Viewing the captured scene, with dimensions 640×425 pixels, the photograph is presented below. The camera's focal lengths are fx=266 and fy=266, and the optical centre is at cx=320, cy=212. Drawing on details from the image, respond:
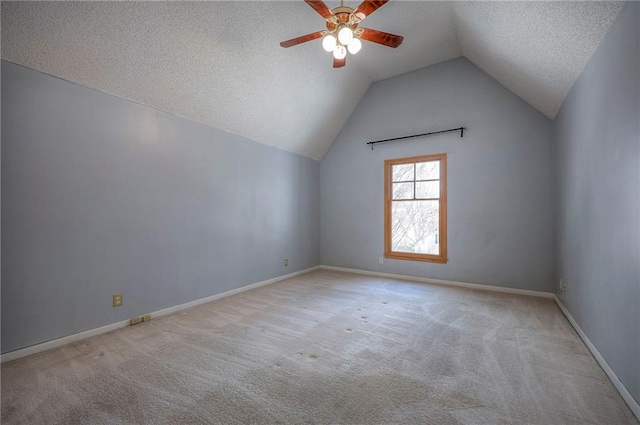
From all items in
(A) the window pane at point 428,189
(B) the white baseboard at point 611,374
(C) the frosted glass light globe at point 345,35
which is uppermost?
(C) the frosted glass light globe at point 345,35

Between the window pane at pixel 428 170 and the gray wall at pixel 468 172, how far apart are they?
0.23 m

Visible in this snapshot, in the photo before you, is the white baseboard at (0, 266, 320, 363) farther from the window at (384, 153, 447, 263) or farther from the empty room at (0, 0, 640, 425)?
the window at (384, 153, 447, 263)

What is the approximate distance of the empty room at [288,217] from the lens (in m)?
1.74

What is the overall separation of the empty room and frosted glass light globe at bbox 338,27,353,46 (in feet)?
0.06

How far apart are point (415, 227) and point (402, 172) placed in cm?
104

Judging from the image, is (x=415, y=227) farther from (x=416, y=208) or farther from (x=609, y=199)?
(x=609, y=199)

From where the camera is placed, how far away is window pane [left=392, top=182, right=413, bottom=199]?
191 inches

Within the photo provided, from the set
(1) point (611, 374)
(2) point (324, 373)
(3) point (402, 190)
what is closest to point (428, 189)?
(3) point (402, 190)

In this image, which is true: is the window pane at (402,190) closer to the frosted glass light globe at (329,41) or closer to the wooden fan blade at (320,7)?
the frosted glass light globe at (329,41)

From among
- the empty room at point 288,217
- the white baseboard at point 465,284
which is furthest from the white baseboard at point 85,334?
the white baseboard at point 465,284

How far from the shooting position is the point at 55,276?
235 centimetres

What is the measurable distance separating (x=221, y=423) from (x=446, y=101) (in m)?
5.04

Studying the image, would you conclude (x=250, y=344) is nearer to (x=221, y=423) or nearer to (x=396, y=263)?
(x=221, y=423)

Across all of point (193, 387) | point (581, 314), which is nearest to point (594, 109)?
point (581, 314)
